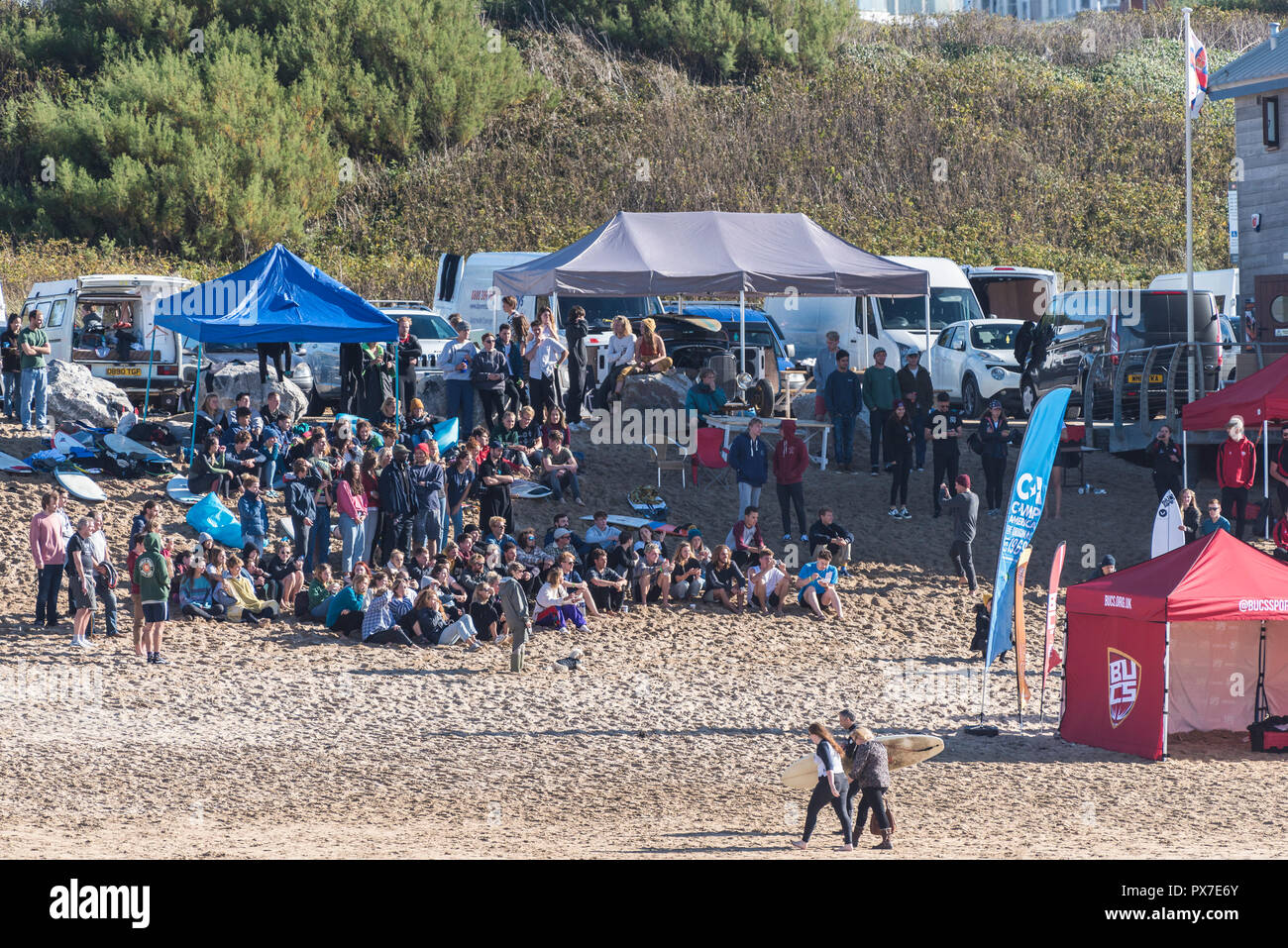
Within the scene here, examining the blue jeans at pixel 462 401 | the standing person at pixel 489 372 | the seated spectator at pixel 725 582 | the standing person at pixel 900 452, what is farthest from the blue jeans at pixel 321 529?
the standing person at pixel 900 452

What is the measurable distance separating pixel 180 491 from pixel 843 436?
918 centimetres

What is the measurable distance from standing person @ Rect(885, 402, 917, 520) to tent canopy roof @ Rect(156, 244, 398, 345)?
6.71m

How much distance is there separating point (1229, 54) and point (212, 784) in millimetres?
53805

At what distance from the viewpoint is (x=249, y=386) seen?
71.3 ft

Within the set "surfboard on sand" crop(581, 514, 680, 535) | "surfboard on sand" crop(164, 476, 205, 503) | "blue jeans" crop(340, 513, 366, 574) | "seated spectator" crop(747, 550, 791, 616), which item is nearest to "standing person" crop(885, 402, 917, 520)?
"surfboard on sand" crop(581, 514, 680, 535)

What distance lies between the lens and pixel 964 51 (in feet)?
183

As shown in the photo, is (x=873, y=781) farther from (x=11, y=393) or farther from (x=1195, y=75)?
(x=1195, y=75)

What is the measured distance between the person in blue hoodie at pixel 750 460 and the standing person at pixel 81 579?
7753mm

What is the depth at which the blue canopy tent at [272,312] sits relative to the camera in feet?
63.0

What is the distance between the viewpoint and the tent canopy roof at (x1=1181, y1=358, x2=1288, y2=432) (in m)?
18.2

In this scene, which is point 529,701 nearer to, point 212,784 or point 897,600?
point 212,784

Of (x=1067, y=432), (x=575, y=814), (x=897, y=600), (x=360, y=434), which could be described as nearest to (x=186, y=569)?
(x=360, y=434)

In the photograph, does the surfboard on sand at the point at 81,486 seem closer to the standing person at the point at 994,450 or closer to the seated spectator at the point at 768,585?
the seated spectator at the point at 768,585

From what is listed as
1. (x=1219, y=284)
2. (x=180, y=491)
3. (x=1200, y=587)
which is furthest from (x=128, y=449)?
(x=1219, y=284)
